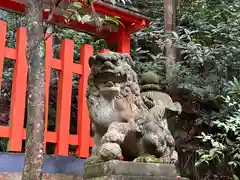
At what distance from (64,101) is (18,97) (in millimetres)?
584

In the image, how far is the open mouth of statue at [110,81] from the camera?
3.25m

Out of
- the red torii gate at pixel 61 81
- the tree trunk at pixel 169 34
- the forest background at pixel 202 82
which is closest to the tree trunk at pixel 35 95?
the red torii gate at pixel 61 81

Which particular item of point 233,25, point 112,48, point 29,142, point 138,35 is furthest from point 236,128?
point 29,142

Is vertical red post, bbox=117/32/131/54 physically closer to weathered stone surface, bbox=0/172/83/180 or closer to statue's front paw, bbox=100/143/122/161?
weathered stone surface, bbox=0/172/83/180

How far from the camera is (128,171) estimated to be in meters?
3.08

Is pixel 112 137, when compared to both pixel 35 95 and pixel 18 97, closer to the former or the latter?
pixel 35 95

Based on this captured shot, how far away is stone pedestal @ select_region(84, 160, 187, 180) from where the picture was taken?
9.85 ft

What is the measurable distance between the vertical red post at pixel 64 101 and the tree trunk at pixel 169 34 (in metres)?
1.91

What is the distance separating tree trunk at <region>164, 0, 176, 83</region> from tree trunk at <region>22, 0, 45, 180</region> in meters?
3.37

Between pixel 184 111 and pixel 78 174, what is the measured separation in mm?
2543

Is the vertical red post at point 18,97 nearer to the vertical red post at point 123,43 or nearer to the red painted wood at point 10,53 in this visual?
the red painted wood at point 10,53

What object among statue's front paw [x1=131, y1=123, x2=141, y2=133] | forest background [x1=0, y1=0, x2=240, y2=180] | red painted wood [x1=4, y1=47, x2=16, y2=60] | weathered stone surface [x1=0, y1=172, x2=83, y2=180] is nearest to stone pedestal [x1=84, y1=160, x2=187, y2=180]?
statue's front paw [x1=131, y1=123, x2=141, y2=133]

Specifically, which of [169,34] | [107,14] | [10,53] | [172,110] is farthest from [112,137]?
[169,34]

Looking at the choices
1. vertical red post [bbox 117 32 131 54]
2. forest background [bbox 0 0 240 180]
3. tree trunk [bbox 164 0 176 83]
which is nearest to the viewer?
vertical red post [bbox 117 32 131 54]
